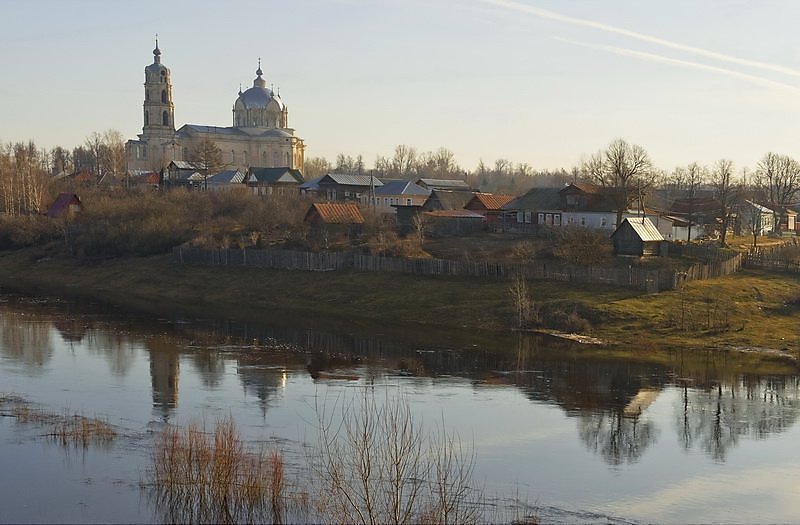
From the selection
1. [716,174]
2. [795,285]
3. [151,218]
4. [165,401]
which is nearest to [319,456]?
[165,401]

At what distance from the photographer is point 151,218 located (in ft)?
264

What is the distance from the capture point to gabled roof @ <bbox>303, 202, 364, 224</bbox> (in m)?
75.4

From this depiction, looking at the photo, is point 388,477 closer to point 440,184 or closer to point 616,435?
point 616,435

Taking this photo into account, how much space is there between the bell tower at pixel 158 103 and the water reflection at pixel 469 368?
332ft

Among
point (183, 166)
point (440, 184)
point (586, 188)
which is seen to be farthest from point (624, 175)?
point (183, 166)

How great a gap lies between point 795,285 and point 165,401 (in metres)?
37.8

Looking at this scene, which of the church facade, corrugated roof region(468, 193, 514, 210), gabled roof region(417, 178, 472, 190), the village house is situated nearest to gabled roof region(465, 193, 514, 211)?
corrugated roof region(468, 193, 514, 210)

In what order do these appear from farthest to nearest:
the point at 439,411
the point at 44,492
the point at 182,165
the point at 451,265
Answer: the point at 182,165 < the point at 451,265 < the point at 439,411 < the point at 44,492

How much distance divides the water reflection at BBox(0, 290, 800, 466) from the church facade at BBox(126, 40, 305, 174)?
100682 mm

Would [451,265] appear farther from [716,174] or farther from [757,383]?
[716,174]

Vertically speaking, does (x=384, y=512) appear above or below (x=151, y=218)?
below

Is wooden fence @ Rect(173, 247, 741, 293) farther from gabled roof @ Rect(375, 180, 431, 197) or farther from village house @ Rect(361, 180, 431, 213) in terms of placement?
gabled roof @ Rect(375, 180, 431, 197)

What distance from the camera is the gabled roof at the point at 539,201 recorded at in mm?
78000

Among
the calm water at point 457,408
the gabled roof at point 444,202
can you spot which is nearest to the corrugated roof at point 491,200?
the gabled roof at point 444,202
